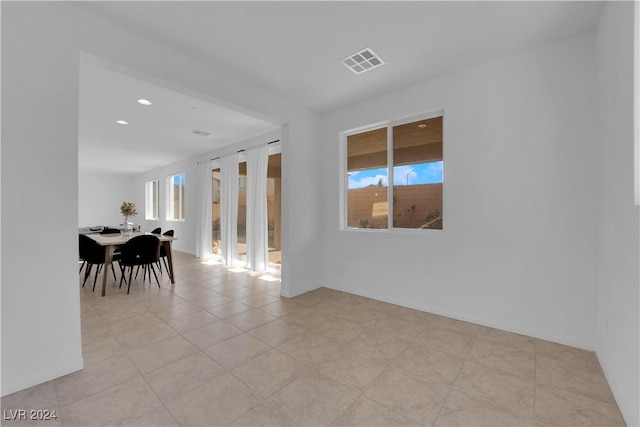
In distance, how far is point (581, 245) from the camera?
2379mm

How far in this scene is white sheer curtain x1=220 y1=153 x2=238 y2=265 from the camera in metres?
6.18

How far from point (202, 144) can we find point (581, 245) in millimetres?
6762

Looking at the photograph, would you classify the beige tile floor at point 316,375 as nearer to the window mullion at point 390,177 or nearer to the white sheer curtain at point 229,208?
the window mullion at point 390,177

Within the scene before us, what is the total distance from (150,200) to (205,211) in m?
4.71

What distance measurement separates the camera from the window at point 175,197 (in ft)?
27.9

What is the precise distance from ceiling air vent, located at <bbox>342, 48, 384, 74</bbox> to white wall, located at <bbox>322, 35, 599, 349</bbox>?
76 centimetres

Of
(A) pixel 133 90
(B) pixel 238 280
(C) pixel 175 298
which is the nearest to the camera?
(A) pixel 133 90

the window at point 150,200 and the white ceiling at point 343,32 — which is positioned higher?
the white ceiling at point 343,32

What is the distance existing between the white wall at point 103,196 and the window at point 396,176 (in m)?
9.82

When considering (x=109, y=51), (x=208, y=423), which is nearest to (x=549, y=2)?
(x=109, y=51)

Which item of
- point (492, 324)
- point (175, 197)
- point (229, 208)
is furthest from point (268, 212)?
point (175, 197)

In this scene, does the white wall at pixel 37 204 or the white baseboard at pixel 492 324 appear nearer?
the white wall at pixel 37 204

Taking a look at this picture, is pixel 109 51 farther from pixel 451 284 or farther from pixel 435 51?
pixel 451 284

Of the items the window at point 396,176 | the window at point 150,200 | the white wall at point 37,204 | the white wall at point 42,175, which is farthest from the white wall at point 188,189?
the white wall at point 37,204
